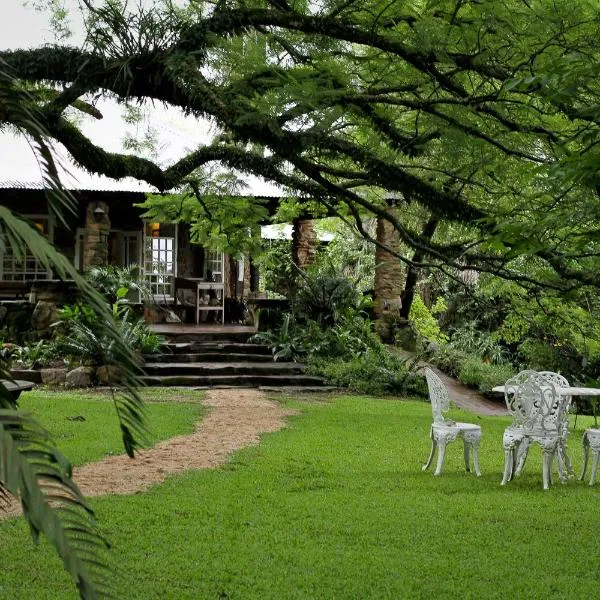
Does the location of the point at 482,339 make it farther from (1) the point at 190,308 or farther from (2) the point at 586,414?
(1) the point at 190,308

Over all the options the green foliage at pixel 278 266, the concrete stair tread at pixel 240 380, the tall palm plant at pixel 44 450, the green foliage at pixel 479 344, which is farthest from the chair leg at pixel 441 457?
the green foliage at pixel 479 344

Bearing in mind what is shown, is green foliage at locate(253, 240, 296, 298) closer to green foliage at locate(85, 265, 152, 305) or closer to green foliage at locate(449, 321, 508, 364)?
green foliage at locate(85, 265, 152, 305)

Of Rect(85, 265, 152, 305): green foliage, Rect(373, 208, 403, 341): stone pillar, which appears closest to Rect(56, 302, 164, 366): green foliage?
Rect(85, 265, 152, 305): green foliage

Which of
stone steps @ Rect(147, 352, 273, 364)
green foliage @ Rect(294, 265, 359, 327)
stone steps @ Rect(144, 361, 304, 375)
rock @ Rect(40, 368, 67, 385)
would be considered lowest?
rock @ Rect(40, 368, 67, 385)

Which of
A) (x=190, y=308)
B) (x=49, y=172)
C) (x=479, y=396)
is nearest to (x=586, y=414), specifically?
(x=479, y=396)

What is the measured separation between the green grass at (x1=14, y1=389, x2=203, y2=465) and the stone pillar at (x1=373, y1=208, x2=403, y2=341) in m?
6.36

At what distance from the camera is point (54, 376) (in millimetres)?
15859

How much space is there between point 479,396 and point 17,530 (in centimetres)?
1276

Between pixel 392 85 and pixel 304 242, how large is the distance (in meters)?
15.8

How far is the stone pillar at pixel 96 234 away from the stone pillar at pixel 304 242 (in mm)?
4767

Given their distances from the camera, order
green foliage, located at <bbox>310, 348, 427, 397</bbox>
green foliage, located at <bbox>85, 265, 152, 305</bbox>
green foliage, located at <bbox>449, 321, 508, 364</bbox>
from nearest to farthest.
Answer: green foliage, located at <bbox>310, 348, 427, 397</bbox>, green foliage, located at <bbox>85, 265, 152, 305</bbox>, green foliage, located at <bbox>449, 321, 508, 364</bbox>

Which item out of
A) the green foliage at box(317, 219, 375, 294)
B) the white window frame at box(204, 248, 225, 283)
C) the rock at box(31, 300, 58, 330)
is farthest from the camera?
the green foliage at box(317, 219, 375, 294)

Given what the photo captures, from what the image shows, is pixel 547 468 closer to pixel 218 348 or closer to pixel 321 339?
pixel 321 339

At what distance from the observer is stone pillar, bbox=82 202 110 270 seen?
2016 cm
